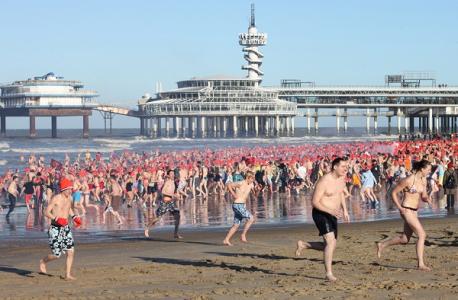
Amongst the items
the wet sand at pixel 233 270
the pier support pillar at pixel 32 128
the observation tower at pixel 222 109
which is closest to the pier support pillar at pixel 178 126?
the observation tower at pixel 222 109

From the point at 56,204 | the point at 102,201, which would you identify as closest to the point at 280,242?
the point at 56,204

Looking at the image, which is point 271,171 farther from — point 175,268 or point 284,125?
point 284,125

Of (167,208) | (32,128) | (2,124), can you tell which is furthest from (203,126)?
(167,208)

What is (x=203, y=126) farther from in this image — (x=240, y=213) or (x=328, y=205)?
(x=328, y=205)

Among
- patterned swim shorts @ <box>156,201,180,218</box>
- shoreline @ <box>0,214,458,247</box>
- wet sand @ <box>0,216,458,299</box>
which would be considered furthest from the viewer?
shoreline @ <box>0,214,458,247</box>

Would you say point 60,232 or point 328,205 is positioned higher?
point 328,205

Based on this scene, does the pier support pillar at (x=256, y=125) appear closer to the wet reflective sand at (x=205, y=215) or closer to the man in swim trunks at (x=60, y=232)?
the wet reflective sand at (x=205, y=215)

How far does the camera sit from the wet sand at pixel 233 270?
33.3ft

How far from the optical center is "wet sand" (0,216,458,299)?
33.3 ft

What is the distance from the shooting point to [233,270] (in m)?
11.9

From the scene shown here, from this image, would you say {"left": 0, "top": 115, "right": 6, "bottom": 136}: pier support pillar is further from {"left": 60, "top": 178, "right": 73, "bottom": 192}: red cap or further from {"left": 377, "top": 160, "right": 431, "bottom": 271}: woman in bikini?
{"left": 377, "top": 160, "right": 431, "bottom": 271}: woman in bikini

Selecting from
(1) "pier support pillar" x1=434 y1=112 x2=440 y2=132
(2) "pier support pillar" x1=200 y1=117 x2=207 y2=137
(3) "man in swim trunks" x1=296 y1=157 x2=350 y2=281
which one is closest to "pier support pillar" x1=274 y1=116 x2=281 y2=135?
(2) "pier support pillar" x1=200 y1=117 x2=207 y2=137

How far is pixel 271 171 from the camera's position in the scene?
3341 centimetres

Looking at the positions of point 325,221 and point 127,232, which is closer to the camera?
point 325,221
